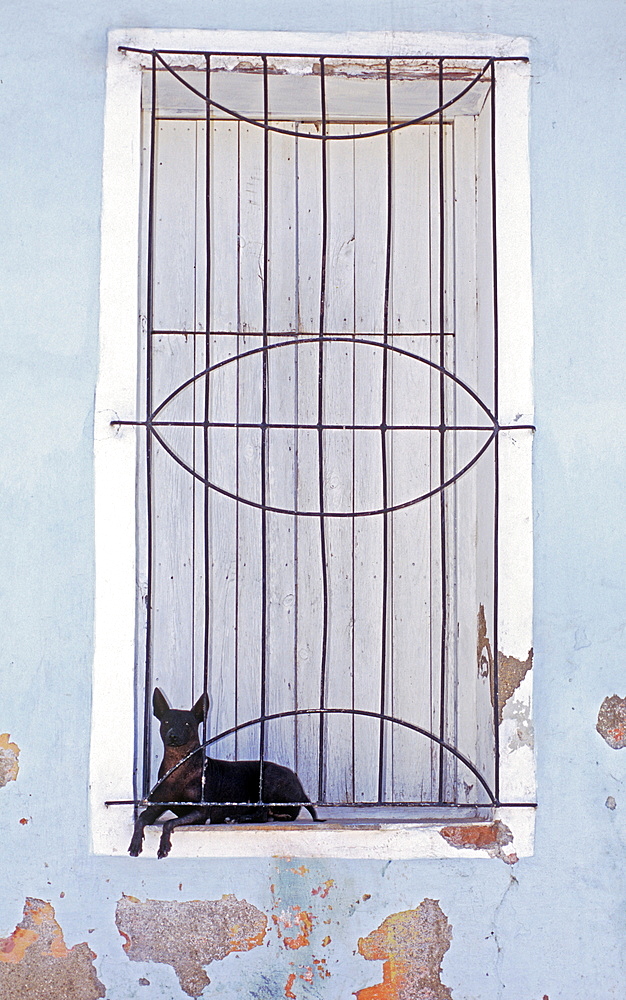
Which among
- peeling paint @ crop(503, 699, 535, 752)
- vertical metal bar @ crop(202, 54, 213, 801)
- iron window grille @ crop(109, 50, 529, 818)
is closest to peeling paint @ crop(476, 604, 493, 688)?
iron window grille @ crop(109, 50, 529, 818)

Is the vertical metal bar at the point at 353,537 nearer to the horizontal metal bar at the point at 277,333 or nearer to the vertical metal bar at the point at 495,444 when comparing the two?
the horizontal metal bar at the point at 277,333

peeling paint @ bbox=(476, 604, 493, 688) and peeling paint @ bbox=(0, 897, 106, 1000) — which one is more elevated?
peeling paint @ bbox=(476, 604, 493, 688)

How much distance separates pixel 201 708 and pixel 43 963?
2.39ft

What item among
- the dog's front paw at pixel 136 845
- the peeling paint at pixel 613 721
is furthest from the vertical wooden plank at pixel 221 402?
the peeling paint at pixel 613 721

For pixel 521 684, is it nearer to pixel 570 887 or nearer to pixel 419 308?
pixel 570 887

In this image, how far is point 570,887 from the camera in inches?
92.5

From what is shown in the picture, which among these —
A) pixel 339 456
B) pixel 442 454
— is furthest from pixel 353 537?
pixel 442 454

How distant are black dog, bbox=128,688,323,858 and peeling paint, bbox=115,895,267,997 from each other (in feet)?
0.71

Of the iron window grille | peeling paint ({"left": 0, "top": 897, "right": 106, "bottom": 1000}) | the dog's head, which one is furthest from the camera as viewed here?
the iron window grille

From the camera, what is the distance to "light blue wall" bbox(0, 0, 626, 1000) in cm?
232

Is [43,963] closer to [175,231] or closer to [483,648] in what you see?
[483,648]

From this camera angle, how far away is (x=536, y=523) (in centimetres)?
239

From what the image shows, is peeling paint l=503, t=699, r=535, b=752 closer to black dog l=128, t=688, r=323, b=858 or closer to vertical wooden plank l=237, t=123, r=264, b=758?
black dog l=128, t=688, r=323, b=858

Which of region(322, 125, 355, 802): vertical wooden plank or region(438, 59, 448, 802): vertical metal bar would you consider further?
region(322, 125, 355, 802): vertical wooden plank
